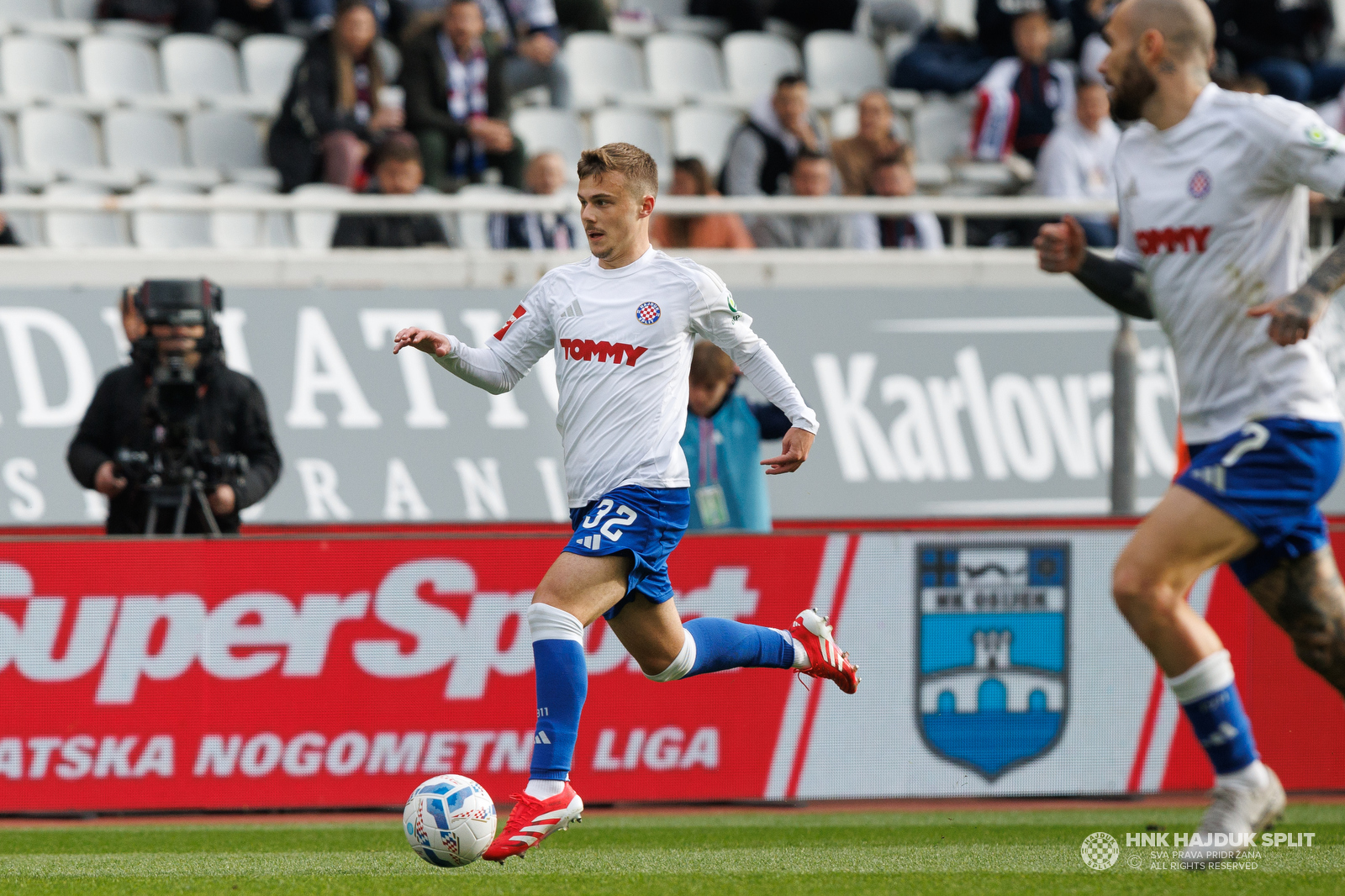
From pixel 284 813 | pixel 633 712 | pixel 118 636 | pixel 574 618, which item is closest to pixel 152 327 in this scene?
pixel 118 636

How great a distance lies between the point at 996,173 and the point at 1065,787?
275 inches

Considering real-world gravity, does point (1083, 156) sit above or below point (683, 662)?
above

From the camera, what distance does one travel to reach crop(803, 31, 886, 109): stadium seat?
1466cm

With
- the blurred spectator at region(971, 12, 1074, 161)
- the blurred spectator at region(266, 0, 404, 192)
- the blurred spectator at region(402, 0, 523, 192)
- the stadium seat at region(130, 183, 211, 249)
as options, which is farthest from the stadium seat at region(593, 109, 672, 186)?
the stadium seat at region(130, 183, 211, 249)

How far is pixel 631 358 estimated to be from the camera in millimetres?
5414

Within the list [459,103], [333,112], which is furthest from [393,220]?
[459,103]

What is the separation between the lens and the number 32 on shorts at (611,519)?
531cm

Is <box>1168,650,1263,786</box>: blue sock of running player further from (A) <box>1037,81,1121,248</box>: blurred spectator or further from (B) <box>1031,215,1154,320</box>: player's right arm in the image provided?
(A) <box>1037,81,1121,248</box>: blurred spectator

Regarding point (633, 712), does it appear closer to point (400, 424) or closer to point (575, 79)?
point (400, 424)

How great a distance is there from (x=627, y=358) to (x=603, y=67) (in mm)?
9303

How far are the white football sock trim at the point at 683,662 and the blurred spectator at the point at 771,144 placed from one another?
7.23 metres

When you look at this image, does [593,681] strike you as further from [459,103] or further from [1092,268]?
[459,103]

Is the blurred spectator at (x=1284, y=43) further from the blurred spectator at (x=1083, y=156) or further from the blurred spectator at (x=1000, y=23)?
the blurred spectator at (x=1083, y=156)

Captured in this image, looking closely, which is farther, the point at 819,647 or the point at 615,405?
the point at 819,647
